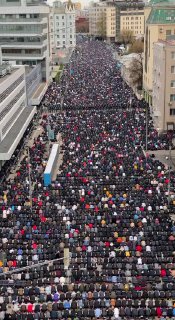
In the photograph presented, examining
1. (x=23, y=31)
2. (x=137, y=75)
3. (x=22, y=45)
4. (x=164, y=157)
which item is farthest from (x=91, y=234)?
(x=137, y=75)

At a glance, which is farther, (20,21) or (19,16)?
(19,16)

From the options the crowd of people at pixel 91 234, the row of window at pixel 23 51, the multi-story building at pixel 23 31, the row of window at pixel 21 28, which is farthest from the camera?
the row of window at pixel 23 51

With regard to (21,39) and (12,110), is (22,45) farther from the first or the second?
(12,110)

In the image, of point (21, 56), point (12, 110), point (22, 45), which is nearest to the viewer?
point (12, 110)

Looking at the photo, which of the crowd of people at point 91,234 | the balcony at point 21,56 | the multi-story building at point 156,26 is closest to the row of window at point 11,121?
the crowd of people at point 91,234

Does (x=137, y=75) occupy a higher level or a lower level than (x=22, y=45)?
lower

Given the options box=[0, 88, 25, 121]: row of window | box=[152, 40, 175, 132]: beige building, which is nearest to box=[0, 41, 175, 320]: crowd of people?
box=[152, 40, 175, 132]: beige building

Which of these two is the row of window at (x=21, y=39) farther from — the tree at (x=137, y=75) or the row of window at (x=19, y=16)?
the tree at (x=137, y=75)

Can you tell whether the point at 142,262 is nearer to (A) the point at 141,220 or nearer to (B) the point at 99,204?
(A) the point at 141,220

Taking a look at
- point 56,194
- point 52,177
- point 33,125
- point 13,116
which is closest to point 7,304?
point 56,194
